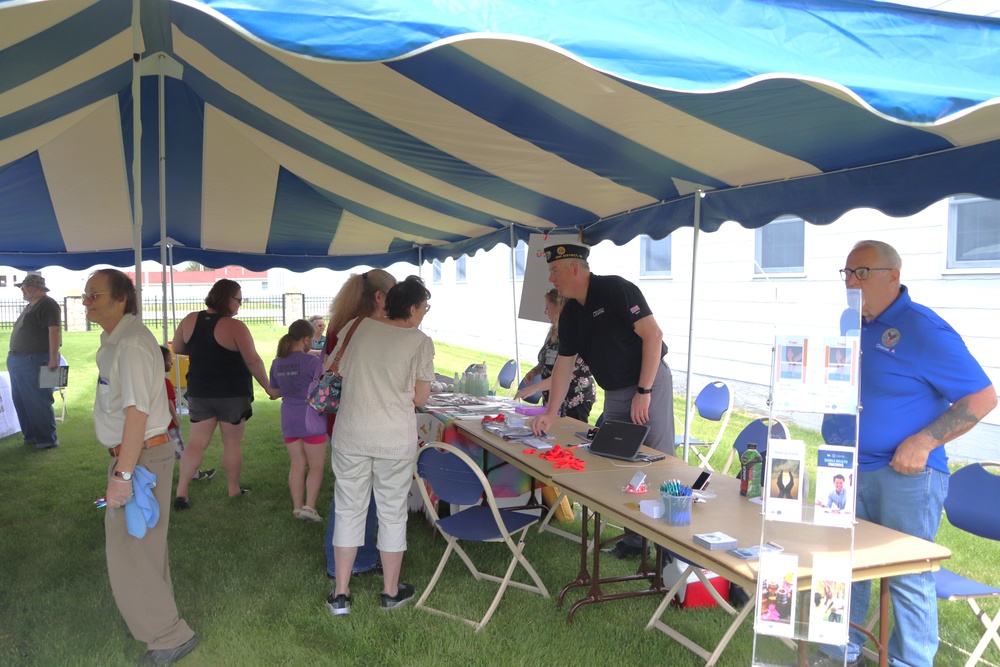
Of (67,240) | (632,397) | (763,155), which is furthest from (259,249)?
(763,155)

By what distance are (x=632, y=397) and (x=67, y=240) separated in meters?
6.52

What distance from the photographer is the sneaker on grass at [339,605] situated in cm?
297

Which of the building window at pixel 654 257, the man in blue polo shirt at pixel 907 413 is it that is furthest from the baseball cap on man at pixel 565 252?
the building window at pixel 654 257

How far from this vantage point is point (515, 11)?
1.77 meters

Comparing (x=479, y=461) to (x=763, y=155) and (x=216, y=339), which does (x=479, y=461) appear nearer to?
(x=216, y=339)

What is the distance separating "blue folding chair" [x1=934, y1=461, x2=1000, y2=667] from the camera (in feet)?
7.43

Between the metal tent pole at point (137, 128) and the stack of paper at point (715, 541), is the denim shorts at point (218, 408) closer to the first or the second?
the metal tent pole at point (137, 128)

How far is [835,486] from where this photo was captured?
5.59 ft

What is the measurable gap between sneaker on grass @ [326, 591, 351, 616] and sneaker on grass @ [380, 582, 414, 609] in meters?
0.15

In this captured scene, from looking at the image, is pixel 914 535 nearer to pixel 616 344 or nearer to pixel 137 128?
pixel 616 344

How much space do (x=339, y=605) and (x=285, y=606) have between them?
27 centimetres

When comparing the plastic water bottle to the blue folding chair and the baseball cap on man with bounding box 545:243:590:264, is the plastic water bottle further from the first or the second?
the baseball cap on man with bounding box 545:243:590:264

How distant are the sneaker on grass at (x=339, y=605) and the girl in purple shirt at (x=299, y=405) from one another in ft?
3.94

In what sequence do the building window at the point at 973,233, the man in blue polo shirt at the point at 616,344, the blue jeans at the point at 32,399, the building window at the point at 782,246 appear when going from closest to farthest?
the man in blue polo shirt at the point at 616,344, the building window at the point at 973,233, the blue jeans at the point at 32,399, the building window at the point at 782,246
